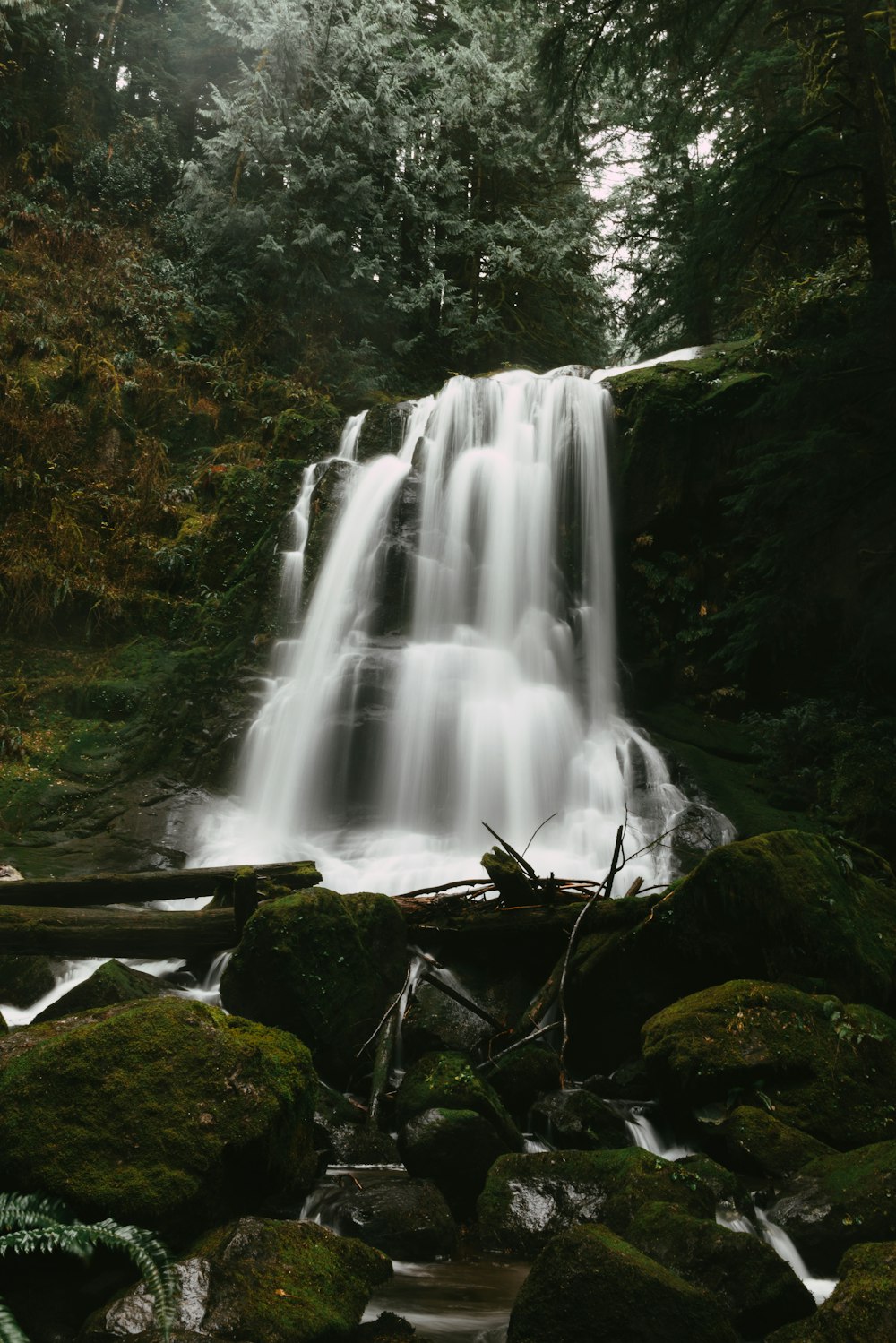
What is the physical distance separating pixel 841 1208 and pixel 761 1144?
0.64 meters

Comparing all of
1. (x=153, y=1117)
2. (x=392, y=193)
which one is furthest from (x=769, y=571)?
(x=392, y=193)

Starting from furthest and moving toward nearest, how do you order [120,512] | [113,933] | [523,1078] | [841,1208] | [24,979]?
[120,512]
[113,933]
[24,979]
[523,1078]
[841,1208]

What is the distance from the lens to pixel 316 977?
5488 mm

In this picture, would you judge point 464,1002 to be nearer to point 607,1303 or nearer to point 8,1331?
point 607,1303

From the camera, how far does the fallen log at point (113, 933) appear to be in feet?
20.5

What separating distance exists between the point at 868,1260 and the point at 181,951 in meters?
5.03

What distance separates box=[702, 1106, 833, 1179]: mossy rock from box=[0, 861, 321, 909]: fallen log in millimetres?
3433

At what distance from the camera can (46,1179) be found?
9.92 feet

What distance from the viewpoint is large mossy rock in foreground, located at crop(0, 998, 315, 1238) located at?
3070 mm

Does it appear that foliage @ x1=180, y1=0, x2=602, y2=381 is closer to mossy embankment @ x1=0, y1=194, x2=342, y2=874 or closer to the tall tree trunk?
mossy embankment @ x1=0, y1=194, x2=342, y2=874

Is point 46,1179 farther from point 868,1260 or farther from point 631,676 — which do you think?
point 631,676

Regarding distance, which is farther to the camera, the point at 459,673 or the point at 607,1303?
the point at 459,673

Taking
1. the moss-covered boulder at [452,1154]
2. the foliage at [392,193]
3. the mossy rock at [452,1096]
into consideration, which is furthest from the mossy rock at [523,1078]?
the foliage at [392,193]

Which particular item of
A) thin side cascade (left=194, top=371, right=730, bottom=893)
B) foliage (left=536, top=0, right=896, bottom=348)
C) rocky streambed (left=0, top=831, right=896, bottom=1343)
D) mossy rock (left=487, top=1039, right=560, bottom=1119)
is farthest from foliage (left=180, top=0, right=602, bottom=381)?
mossy rock (left=487, top=1039, right=560, bottom=1119)
